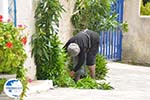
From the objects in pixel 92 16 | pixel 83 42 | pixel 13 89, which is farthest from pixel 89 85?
pixel 13 89

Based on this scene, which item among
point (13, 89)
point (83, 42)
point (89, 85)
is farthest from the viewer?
point (83, 42)

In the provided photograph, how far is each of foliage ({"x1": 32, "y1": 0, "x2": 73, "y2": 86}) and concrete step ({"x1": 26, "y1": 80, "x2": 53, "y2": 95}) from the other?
0.33 m

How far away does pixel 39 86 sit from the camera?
898 centimetres

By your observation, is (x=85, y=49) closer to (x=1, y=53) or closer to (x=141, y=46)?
(x=1, y=53)

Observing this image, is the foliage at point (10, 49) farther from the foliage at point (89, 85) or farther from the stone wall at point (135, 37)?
the stone wall at point (135, 37)

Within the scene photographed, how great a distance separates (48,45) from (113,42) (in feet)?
20.9

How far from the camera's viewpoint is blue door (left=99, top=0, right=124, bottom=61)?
50.3 ft

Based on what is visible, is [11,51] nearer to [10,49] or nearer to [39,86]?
[10,49]

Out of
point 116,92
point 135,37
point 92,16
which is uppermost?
point 92,16

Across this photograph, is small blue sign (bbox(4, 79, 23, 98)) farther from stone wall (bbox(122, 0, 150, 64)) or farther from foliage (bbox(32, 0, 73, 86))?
stone wall (bbox(122, 0, 150, 64))

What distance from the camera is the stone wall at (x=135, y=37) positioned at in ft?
52.0

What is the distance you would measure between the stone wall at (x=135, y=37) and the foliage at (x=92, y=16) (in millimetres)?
4082

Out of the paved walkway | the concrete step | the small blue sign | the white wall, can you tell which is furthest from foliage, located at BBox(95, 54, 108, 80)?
the small blue sign

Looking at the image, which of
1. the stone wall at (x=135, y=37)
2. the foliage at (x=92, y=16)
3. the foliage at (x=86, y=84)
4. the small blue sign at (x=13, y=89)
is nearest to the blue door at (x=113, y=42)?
the stone wall at (x=135, y=37)
